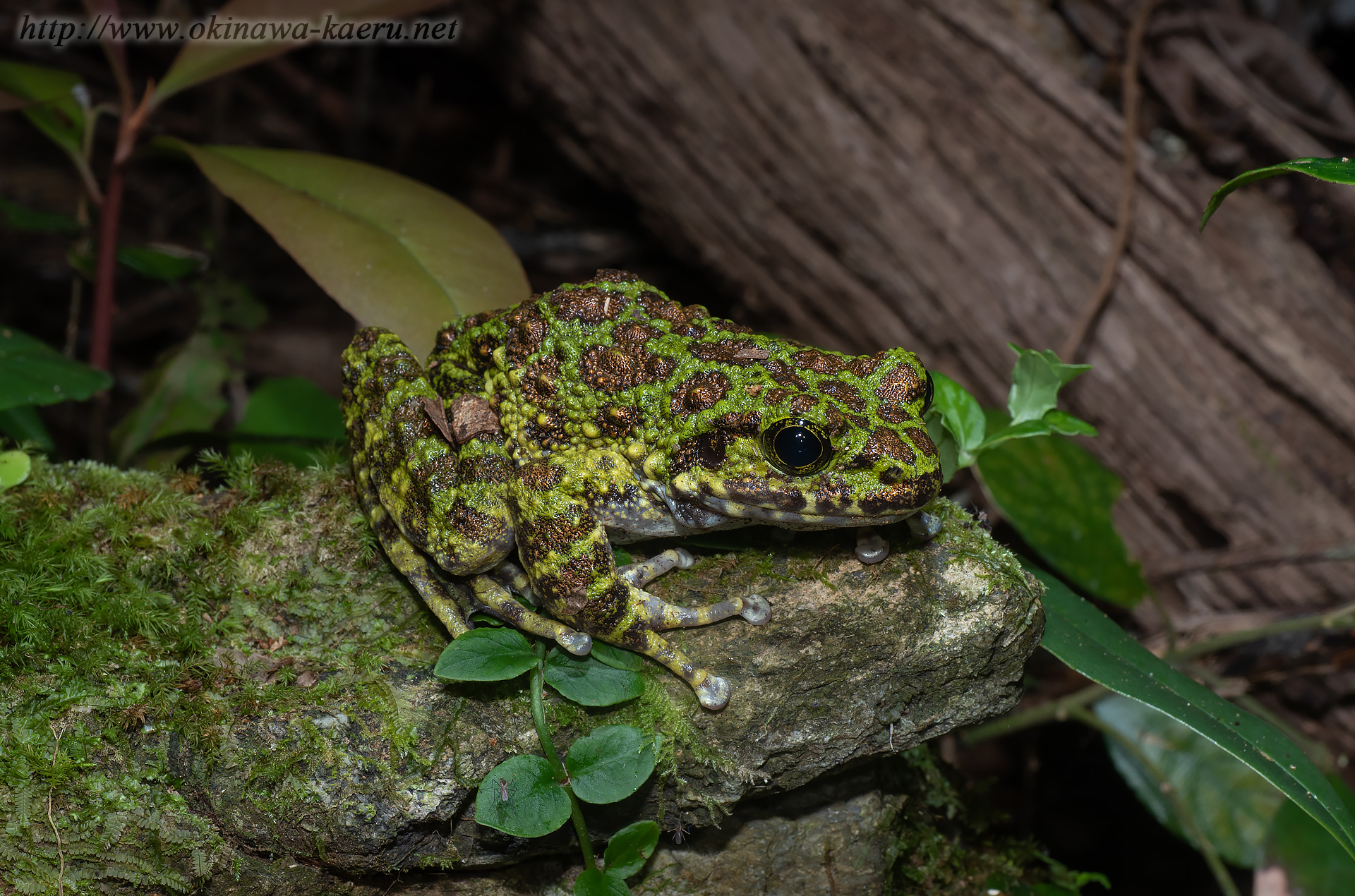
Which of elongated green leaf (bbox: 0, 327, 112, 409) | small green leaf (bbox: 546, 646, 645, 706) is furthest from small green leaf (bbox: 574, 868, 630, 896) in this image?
elongated green leaf (bbox: 0, 327, 112, 409)

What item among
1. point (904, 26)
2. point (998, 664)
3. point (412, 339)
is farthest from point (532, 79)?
point (998, 664)

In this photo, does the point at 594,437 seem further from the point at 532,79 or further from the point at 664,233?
the point at 532,79

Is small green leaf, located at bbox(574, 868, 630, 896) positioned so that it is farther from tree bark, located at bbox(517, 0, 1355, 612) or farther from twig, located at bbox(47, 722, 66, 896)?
tree bark, located at bbox(517, 0, 1355, 612)

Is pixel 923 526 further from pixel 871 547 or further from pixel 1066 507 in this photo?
pixel 1066 507

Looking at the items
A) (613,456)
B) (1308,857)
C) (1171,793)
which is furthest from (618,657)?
(1308,857)

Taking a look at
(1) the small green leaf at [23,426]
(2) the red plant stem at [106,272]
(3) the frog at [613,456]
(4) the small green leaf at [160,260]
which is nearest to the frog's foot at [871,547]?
(3) the frog at [613,456]

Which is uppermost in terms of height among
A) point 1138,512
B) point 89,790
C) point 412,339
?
point 412,339

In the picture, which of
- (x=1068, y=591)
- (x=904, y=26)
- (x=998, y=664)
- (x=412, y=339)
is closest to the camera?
(x=998, y=664)
